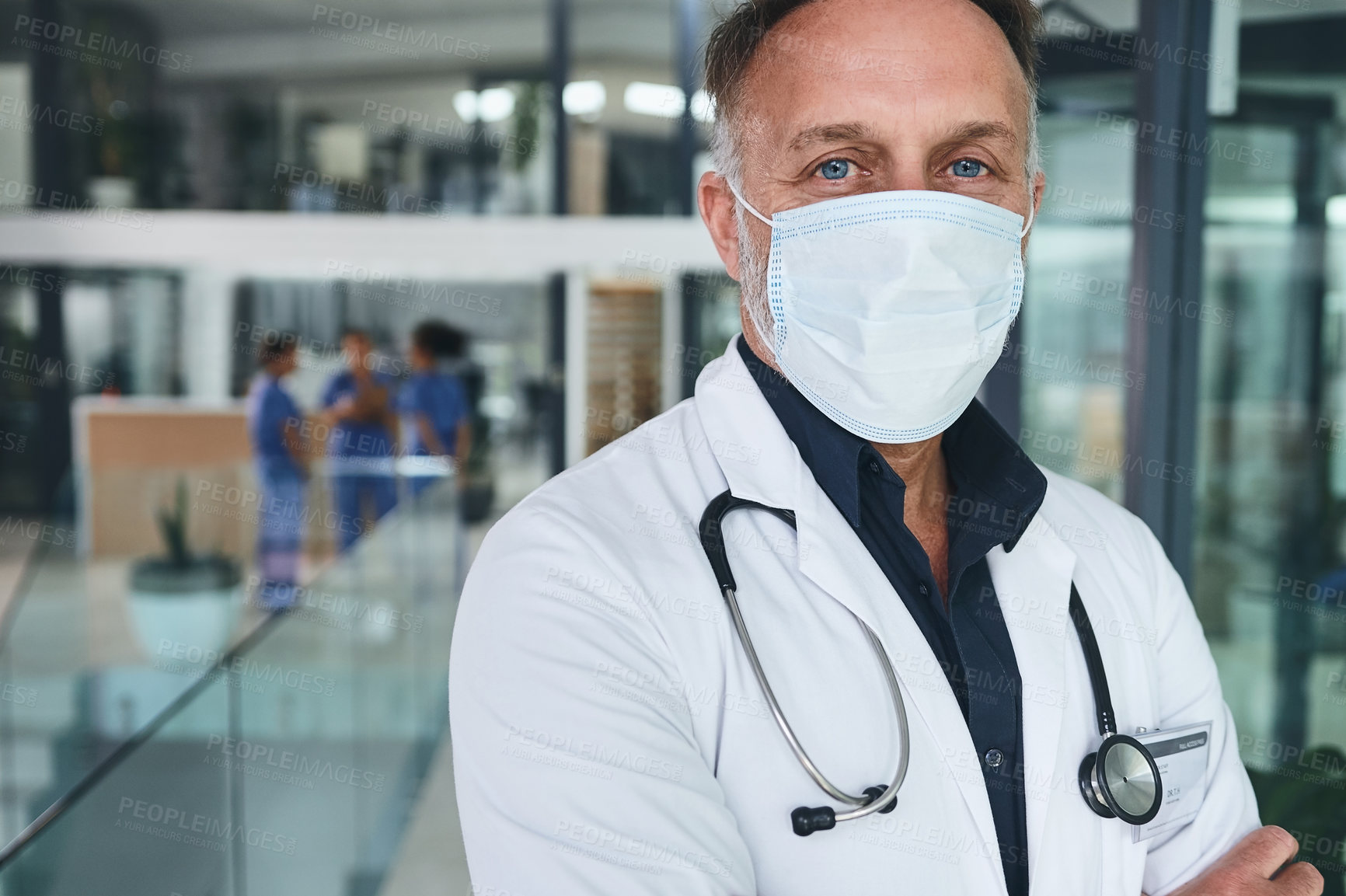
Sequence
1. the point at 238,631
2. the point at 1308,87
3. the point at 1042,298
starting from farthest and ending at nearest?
the point at 238,631
the point at 1042,298
the point at 1308,87

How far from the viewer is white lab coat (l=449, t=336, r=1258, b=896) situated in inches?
31.2

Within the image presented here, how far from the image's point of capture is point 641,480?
0.99 m

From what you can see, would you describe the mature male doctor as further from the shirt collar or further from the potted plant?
the potted plant

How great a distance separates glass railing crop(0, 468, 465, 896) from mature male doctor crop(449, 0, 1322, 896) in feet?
3.36

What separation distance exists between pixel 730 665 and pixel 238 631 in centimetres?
391

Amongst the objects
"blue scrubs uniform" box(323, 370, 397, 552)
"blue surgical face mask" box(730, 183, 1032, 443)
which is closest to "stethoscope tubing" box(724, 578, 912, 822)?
"blue surgical face mask" box(730, 183, 1032, 443)

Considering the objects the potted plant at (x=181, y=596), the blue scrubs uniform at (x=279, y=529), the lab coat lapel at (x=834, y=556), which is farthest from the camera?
the blue scrubs uniform at (x=279, y=529)

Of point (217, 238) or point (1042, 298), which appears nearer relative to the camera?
point (1042, 298)

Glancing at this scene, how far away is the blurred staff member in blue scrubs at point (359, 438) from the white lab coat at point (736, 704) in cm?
375

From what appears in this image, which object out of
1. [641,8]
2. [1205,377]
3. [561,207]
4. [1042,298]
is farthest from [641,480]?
[641,8]

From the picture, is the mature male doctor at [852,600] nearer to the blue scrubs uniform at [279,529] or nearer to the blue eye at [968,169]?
the blue eye at [968,169]

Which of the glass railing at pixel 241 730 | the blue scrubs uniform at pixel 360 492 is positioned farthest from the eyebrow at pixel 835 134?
the blue scrubs uniform at pixel 360 492

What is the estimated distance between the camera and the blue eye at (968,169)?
104 cm

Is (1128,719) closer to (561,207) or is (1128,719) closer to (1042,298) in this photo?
(1042,298)
